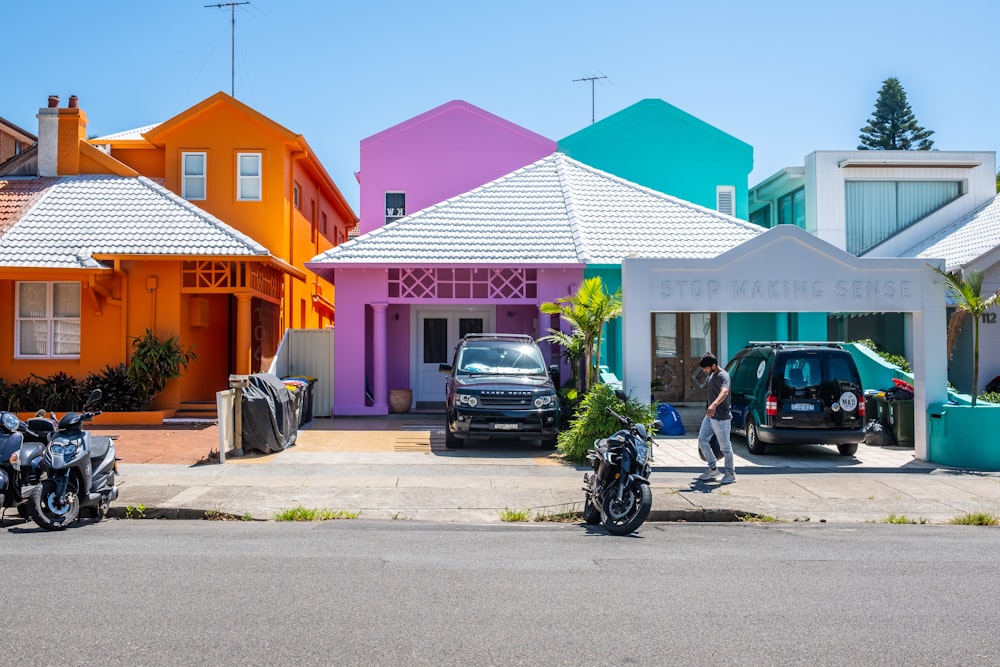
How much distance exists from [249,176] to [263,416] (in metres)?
9.64

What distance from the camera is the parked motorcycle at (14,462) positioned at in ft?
28.0

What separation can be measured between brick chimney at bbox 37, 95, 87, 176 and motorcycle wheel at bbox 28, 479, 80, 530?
48.3 ft

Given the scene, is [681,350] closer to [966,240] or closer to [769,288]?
[769,288]

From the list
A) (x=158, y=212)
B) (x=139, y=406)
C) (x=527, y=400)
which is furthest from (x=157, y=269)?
(x=527, y=400)

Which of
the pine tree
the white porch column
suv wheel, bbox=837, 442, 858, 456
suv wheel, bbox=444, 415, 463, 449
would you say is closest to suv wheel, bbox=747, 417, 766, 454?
suv wheel, bbox=837, 442, 858, 456

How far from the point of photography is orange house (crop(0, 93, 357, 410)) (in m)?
17.8

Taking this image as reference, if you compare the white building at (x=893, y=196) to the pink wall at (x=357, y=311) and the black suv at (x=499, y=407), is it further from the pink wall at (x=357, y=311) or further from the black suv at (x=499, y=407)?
the black suv at (x=499, y=407)

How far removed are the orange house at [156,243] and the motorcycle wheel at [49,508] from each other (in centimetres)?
972

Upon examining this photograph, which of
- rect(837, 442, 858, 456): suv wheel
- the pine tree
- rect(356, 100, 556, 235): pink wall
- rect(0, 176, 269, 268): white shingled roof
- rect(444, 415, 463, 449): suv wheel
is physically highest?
the pine tree

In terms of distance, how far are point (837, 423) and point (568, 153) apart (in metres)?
15.1

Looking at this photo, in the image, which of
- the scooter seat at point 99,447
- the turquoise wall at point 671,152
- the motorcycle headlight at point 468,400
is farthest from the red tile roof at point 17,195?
the turquoise wall at point 671,152

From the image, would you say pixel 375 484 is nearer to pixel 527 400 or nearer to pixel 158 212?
pixel 527 400

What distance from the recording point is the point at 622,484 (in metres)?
8.73

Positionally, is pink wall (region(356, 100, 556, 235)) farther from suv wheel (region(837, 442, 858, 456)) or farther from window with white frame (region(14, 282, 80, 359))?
suv wheel (region(837, 442, 858, 456))
